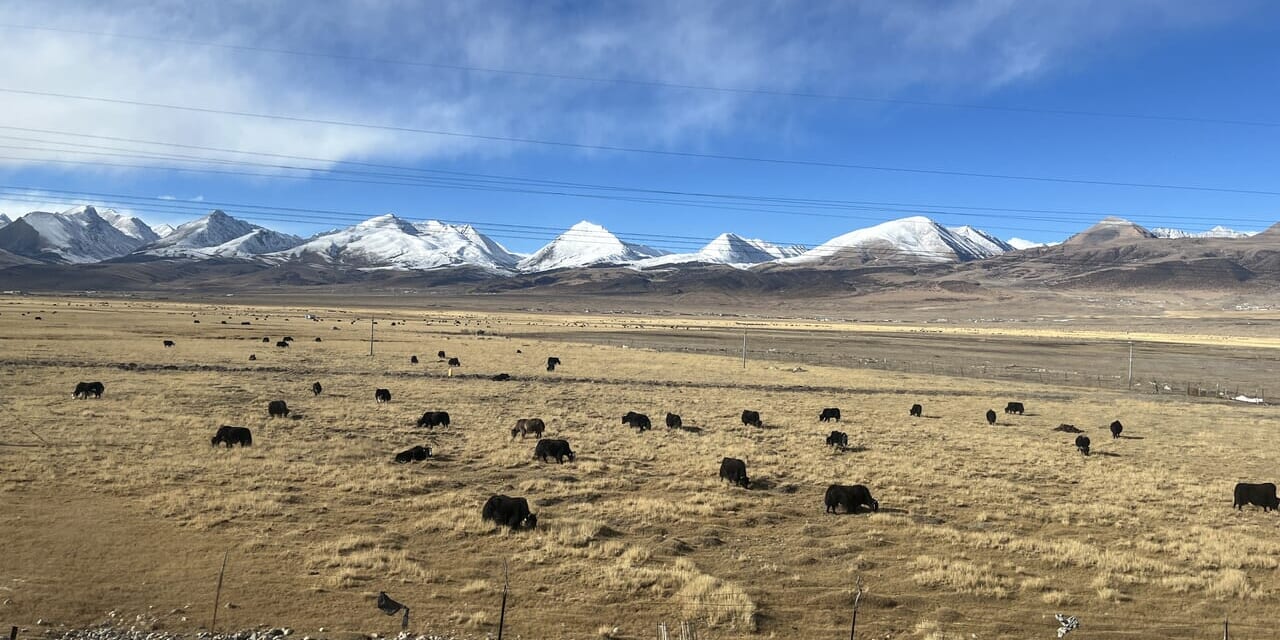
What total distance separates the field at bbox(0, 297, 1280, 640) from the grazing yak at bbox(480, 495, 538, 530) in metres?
0.28

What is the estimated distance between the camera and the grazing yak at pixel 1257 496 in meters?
16.5

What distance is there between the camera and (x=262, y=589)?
10523mm

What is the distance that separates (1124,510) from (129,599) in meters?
19.5

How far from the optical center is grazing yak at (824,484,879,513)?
1582cm

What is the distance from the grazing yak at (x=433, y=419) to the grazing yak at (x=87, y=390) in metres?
14.0

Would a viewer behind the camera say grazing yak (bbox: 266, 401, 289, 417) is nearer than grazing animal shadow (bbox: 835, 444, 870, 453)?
No

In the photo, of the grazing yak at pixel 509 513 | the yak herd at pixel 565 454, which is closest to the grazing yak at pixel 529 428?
the yak herd at pixel 565 454

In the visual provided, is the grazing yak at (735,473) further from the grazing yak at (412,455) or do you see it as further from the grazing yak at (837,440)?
the grazing yak at (412,455)

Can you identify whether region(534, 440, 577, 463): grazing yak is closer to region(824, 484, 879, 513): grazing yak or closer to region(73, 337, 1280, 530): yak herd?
region(73, 337, 1280, 530): yak herd

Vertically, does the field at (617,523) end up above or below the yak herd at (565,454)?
below

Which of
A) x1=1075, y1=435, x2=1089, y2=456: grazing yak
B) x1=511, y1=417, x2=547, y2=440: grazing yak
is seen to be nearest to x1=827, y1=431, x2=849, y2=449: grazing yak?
x1=1075, y1=435, x2=1089, y2=456: grazing yak

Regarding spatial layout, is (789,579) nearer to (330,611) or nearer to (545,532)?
(545,532)

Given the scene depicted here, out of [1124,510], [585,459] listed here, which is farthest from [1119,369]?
[585,459]

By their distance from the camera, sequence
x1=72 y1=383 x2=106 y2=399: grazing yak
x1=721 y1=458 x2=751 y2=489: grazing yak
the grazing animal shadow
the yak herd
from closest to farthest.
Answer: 1. the yak herd
2. x1=721 y1=458 x2=751 y2=489: grazing yak
3. the grazing animal shadow
4. x1=72 y1=383 x2=106 y2=399: grazing yak
